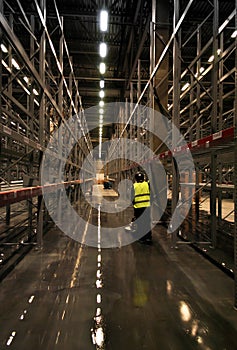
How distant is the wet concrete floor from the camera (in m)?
2.66

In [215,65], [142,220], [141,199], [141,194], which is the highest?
[215,65]

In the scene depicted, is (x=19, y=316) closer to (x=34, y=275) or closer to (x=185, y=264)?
(x=34, y=275)

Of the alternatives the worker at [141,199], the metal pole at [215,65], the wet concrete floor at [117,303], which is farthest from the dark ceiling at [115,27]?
the wet concrete floor at [117,303]

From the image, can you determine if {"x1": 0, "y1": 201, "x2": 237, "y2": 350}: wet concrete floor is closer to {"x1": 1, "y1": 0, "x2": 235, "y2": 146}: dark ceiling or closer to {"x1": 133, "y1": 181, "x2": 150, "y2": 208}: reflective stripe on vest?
{"x1": 133, "y1": 181, "x2": 150, "y2": 208}: reflective stripe on vest

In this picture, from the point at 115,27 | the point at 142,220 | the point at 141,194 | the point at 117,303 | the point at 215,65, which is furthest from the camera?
the point at 115,27

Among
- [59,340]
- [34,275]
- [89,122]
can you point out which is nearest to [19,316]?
[59,340]

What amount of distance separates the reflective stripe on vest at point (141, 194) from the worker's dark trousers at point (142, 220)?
0.54 ft

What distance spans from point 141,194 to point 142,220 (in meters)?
0.90

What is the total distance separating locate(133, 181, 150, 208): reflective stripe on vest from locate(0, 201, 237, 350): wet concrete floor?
1.62 metres

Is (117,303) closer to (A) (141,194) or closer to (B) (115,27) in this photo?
(A) (141,194)

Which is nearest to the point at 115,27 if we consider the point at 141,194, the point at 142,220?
the point at 141,194

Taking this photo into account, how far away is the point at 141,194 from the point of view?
674 centimetres

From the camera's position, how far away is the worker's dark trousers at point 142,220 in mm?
6954

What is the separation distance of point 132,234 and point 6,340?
480cm
